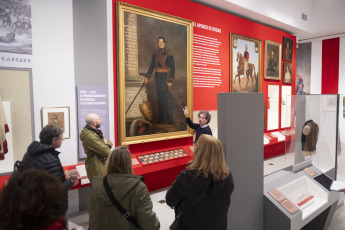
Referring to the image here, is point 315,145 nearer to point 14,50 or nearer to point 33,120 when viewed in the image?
point 33,120

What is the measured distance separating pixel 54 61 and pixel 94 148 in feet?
5.62

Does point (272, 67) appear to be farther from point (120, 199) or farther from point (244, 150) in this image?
point (120, 199)

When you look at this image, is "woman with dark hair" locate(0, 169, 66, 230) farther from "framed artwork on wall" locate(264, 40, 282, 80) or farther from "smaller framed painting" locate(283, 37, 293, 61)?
"smaller framed painting" locate(283, 37, 293, 61)

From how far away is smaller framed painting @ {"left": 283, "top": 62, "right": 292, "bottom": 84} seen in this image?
32.7 ft

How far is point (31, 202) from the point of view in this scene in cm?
120

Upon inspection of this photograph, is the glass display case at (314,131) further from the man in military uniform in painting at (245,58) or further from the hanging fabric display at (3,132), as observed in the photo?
the hanging fabric display at (3,132)

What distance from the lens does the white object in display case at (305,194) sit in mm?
3410

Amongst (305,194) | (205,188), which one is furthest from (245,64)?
(205,188)

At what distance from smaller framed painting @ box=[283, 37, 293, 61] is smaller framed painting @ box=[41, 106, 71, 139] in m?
8.52

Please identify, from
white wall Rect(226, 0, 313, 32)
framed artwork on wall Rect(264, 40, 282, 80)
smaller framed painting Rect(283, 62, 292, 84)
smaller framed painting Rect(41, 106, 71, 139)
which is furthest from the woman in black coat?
smaller framed painting Rect(283, 62, 292, 84)

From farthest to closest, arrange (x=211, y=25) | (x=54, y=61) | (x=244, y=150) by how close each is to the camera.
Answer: (x=211, y=25) < (x=54, y=61) < (x=244, y=150)

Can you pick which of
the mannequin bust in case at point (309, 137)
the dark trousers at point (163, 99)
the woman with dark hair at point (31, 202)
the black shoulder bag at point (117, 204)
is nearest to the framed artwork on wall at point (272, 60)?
the dark trousers at point (163, 99)

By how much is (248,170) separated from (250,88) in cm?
584

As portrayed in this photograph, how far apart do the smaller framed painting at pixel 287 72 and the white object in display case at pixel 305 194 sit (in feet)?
23.2
